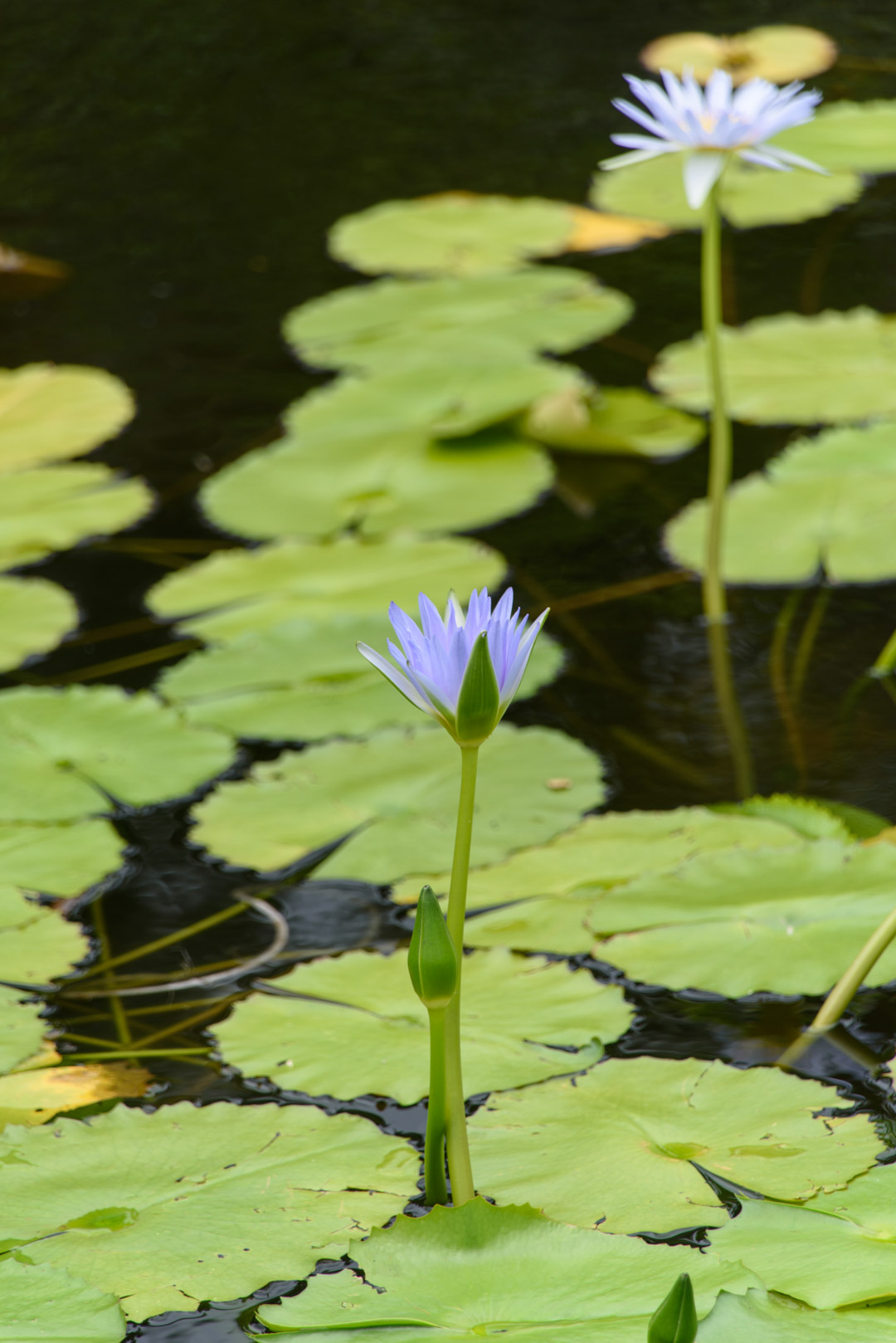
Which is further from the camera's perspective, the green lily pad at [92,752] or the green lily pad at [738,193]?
the green lily pad at [738,193]

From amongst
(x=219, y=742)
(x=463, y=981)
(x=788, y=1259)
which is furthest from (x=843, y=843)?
(x=219, y=742)

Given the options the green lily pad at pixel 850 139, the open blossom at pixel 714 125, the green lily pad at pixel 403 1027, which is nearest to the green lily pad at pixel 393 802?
the green lily pad at pixel 403 1027

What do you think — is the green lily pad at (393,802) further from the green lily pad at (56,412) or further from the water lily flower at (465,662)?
the green lily pad at (56,412)

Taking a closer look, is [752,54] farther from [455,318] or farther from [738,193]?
[455,318]

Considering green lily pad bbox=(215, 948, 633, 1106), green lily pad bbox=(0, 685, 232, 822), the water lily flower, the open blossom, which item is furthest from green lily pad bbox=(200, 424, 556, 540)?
the water lily flower

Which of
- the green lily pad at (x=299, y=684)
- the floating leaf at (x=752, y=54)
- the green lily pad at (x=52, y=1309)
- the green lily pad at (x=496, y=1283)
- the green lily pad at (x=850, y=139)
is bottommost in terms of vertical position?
the green lily pad at (x=52, y=1309)

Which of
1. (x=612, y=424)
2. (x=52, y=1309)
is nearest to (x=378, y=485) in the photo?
(x=612, y=424)

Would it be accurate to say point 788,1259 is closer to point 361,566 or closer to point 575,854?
point 575,854
